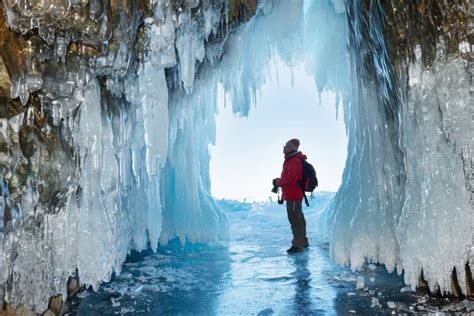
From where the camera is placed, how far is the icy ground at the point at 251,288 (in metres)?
4.42

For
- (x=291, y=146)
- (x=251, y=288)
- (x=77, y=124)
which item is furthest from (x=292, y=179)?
(x=77, y=124)

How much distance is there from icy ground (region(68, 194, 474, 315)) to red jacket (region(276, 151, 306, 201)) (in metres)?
1.07

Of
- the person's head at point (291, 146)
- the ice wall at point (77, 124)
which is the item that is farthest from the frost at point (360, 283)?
the ice wall at point (77, 124)

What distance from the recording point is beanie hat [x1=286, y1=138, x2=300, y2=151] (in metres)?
7.73

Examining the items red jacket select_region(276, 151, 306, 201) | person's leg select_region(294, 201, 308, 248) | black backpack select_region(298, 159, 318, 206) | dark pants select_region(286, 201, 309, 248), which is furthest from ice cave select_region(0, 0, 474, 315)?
red jacket select_region(276, 151, 306, 201)

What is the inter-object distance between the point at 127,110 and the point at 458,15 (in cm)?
455

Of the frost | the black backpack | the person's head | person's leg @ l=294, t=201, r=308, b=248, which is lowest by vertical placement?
the frost

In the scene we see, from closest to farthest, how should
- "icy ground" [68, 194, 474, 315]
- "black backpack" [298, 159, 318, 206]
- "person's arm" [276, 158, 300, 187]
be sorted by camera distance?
Result: "icy ground" [68, 194, 474, 315]
"person's arm" [276, 158, 300, 187]
"black backpack" [298, 159, 318, 206]

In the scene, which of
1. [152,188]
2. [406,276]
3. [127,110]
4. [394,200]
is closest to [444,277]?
[406,276]

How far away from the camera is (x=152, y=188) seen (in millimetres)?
9070

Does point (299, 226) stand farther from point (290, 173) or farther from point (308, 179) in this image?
point (290, 173)

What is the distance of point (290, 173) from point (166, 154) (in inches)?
102

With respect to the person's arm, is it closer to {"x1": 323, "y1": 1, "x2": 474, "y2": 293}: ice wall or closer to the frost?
{"x1": 323, "y1": 1, "x2": 474, "y2": 293}: ice wall

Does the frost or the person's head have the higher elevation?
the person's head
